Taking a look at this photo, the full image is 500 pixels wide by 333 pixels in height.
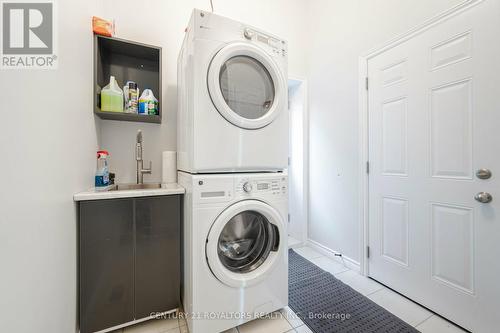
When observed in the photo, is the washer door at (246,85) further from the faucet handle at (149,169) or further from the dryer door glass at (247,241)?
the faucet handle at (149,169)

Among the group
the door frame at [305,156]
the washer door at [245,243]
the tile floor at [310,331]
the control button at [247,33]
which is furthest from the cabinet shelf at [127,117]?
the door frame at [305,156]

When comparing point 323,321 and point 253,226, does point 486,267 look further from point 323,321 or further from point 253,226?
point 253,226

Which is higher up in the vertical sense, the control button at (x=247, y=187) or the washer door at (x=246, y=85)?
the washer door at (x=246, y=85)

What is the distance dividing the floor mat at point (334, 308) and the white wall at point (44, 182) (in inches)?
56.1

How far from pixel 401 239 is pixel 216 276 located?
151 cm

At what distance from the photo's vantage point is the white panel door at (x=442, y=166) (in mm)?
1183

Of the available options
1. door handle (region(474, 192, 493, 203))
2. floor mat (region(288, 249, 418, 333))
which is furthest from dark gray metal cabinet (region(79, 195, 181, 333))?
door handle (region(474, 192, 493, 203))

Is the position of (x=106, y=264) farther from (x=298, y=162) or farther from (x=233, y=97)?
(x=298, y=162)

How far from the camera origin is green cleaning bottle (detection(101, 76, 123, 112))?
1.45 m

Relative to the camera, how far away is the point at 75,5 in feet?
3.68

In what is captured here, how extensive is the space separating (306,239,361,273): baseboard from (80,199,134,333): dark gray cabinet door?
193 centimetres

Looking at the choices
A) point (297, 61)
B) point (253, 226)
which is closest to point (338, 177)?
point (253, 226)

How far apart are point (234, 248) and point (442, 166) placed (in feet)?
5.05

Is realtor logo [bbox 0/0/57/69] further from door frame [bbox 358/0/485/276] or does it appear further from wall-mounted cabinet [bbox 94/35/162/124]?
door frame [bbox 358/0/485/276]
